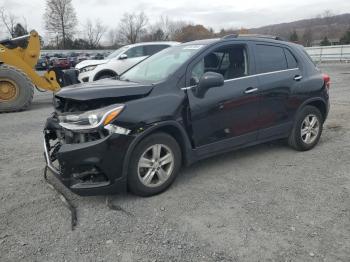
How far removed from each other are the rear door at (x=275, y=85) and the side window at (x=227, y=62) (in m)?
0.23

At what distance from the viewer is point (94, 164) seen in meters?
3.46

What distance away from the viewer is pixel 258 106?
15.4ft

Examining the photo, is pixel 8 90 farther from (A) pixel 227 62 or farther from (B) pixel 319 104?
(B) pixel 319 104

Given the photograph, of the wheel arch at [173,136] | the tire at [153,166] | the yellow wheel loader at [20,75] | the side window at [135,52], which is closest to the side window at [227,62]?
the wheel arch at [173,136]

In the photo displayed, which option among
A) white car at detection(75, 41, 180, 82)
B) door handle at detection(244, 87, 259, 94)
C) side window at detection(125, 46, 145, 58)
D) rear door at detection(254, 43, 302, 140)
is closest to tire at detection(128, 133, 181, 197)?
door handle at detection(244, 87, 259, 94)

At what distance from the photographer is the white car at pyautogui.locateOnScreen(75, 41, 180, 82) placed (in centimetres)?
1135

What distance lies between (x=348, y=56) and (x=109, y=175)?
1223 inches

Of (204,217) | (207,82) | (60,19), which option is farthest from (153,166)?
(60,19)

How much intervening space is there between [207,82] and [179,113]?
0.50 meters

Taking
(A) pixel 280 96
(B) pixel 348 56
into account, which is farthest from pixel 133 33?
(A) pixel 280 96

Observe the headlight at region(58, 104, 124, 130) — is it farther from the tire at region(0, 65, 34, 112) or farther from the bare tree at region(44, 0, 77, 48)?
the bare tree at region(44, 0, 77, 48)

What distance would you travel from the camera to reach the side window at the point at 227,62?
14.4ft

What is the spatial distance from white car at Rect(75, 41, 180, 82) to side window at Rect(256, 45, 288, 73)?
6.47 metres

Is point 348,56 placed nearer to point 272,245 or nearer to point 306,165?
point 306,165
